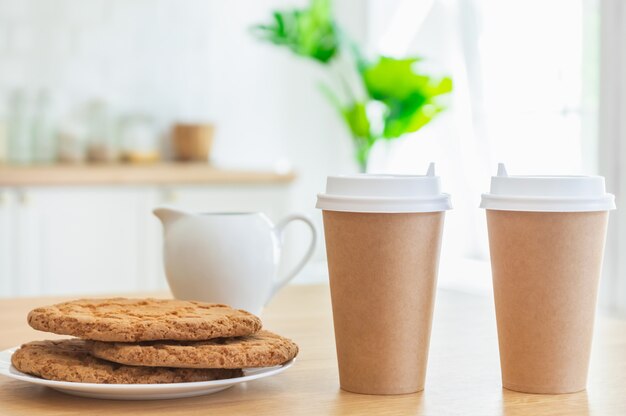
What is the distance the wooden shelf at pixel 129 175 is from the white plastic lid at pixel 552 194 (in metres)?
2.87

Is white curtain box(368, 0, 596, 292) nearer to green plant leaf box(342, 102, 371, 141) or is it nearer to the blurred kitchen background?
the blurred kitchen background

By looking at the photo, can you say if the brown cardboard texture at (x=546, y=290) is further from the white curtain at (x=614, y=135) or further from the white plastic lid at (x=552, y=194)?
the white curtain at (x=614, y=135)

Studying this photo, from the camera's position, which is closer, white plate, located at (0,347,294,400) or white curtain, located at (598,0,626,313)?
white plate, located at (0,347,294,400)

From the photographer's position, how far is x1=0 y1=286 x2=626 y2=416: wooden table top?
0.80 metres

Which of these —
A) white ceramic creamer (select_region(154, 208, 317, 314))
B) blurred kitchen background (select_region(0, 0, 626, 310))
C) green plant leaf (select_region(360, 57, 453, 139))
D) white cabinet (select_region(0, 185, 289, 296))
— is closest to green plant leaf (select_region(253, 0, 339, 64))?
green plant leaf (select_region(360, 57, 453, 139))

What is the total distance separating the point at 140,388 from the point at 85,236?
112 inches

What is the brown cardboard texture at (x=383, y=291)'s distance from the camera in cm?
81

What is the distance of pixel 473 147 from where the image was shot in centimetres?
401

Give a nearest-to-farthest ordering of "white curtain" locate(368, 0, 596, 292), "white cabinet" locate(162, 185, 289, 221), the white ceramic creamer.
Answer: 1. the white ceramic creamer
2. "white curtain" locate(368, 0, 596, 292)
3. "white cabinet" locate(162, 185, 289, 221)

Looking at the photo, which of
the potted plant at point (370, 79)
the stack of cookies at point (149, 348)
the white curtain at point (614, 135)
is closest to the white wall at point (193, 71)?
the potted plant at point (370, 79)

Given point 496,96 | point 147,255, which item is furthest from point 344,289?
point 496,96

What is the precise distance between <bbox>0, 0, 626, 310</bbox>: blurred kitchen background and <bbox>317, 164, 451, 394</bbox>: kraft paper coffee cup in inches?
88.4

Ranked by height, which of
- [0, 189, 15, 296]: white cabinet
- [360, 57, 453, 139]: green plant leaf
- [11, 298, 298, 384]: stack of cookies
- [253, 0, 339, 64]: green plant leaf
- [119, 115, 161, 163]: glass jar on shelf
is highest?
[253, 0, 339, 64]: green plant leaf

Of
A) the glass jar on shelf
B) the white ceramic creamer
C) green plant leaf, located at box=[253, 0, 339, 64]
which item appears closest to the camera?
the white ceramic creamer
